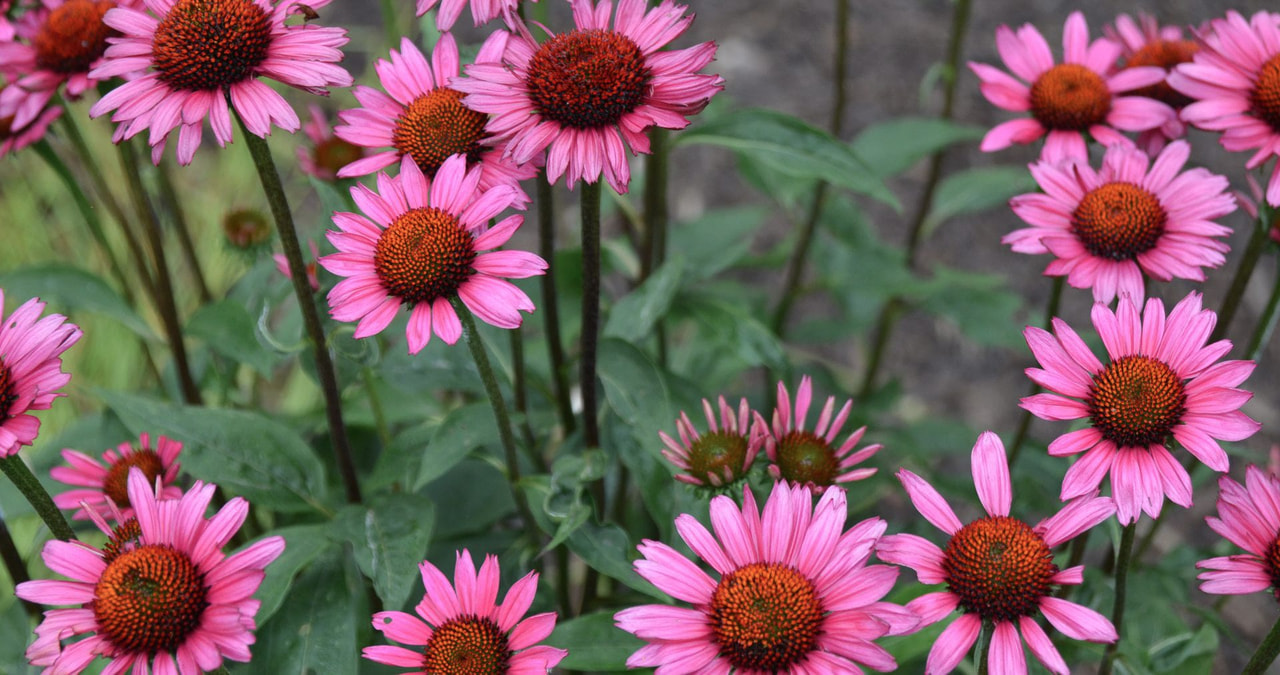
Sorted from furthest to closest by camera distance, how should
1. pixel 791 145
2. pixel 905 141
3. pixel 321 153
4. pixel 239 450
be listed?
1. pixel 905 141
2. pixel 321 153
3. pixel 791 145
4. pixel 239 450

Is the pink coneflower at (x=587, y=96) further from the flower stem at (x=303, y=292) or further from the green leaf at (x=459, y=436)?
the green leaf at (x=459, y=436)

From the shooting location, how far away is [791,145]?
1739mm

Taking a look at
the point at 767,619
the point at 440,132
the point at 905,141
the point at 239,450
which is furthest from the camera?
the point at 905,141

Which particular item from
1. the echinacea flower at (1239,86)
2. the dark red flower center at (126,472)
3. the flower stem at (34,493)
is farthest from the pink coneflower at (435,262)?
the echinacea flower at (1239,86)

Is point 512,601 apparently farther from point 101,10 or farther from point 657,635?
point 101,10

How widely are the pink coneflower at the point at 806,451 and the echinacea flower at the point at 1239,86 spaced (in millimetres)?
636

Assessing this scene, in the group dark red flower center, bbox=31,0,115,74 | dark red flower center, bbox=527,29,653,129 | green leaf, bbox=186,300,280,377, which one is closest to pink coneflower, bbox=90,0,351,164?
dark red flower center, bbox=527,29,653,129

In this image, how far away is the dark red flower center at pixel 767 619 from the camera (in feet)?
3.48

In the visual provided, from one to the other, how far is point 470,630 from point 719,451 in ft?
1.22

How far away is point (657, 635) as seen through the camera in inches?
42.5

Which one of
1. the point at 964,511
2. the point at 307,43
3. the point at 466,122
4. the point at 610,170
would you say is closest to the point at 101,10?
the point at 307,43

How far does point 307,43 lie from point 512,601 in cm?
69

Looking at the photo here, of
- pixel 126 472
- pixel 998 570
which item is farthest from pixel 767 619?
pixel 126 472

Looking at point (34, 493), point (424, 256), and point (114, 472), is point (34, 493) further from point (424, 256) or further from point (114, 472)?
point (424, 256)
